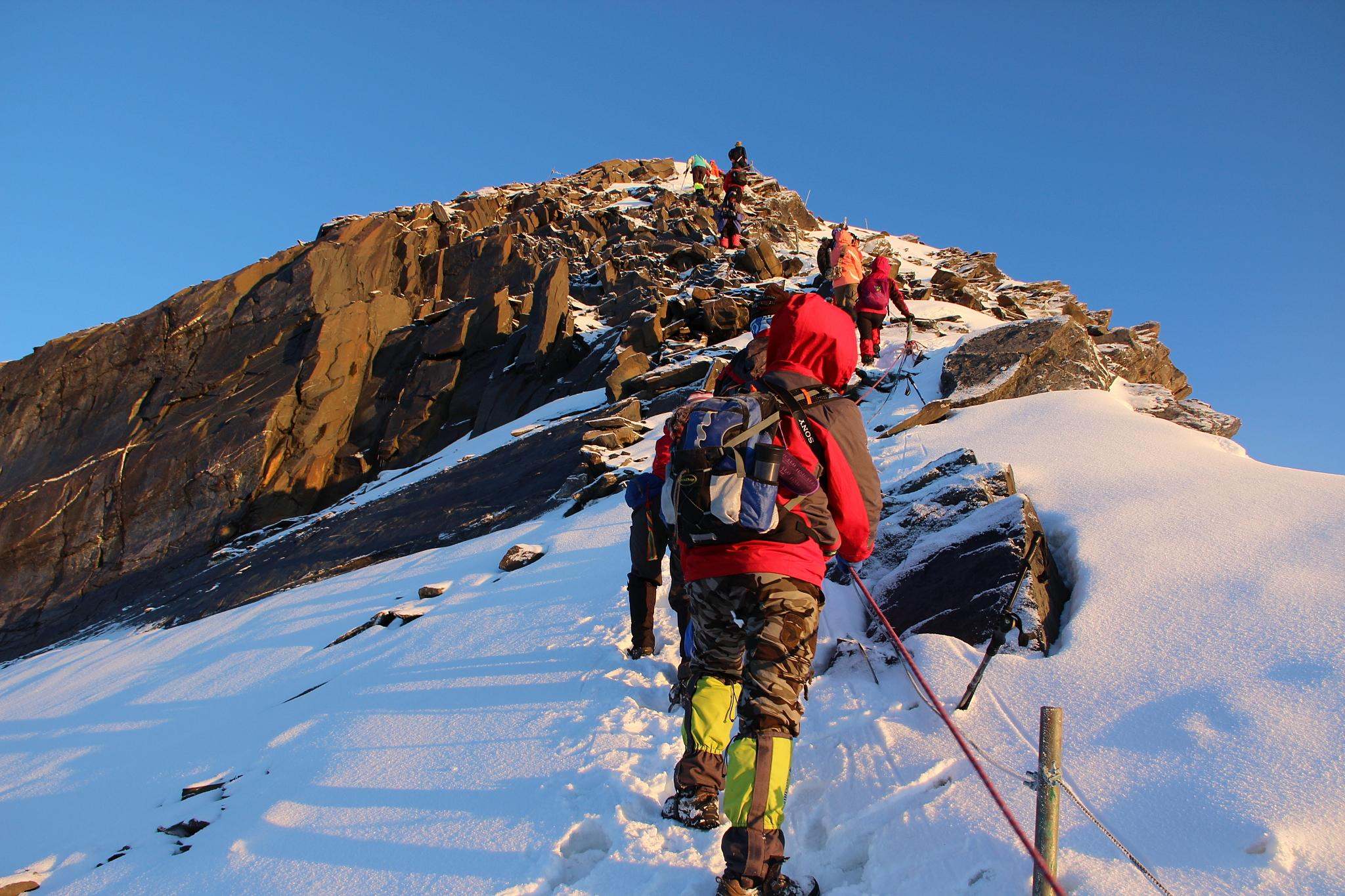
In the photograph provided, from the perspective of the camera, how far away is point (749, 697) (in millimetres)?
2785

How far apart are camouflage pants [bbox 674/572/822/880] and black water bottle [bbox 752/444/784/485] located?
1.27 ft

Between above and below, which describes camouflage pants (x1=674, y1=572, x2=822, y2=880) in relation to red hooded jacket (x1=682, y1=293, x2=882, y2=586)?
below

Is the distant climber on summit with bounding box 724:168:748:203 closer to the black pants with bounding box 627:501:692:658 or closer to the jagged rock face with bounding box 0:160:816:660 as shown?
the jagged rock face with bounding box 0:160:816:660

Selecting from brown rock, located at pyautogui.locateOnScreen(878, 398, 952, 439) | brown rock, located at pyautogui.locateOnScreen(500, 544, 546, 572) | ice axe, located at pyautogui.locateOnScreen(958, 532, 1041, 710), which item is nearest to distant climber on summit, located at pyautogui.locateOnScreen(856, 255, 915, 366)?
brown rock, located at pyautogui.locateOnScreen(878, 398, 952, 439)

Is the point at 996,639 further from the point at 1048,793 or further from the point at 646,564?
the point at 646,564

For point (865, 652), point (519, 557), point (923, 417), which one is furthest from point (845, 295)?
point (865, 652)

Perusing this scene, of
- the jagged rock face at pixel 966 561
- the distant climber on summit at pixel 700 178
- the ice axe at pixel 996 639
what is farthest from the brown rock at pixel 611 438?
the distant climber on summit at pixel 700 178

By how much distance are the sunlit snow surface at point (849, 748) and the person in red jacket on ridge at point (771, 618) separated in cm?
43

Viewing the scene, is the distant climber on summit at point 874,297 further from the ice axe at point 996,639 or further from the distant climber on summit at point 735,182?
the distant climber on summit at point 735,182

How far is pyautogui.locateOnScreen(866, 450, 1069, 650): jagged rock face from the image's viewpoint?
13.1ft

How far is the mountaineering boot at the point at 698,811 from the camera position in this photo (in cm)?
318

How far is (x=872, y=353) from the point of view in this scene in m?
12.1

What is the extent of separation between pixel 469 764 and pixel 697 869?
1.57 metres

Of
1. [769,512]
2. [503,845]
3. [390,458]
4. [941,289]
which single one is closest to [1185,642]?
[769,512]
